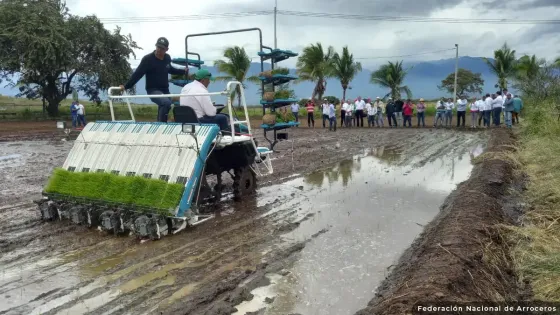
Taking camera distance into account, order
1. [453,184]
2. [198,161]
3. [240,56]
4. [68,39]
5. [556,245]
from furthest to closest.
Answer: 1. [240,56]
2. [68,39]
3. [453,184]
4. [198,161]
5. [556,245]

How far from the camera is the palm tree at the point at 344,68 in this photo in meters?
37.8

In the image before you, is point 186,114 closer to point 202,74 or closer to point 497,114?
point 202,74

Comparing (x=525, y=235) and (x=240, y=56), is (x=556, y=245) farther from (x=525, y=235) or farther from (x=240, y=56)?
(x=240, y=56)

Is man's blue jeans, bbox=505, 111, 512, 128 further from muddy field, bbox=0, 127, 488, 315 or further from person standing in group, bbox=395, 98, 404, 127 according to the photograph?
muddy field, bbox=0, 127, 488, 315

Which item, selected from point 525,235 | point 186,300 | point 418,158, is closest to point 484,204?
point 525,235

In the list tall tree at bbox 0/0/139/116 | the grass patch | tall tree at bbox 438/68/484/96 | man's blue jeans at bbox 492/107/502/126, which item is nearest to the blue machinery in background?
the grass patch

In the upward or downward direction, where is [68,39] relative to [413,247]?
upward

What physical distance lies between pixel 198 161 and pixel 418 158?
840cm

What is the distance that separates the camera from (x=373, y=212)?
734cm

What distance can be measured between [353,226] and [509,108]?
1788cm

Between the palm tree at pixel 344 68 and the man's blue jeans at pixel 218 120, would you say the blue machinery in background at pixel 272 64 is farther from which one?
the palm tree at pixel 344 68

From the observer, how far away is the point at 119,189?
6371 millimetres

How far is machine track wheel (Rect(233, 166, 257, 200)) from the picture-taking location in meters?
8.09

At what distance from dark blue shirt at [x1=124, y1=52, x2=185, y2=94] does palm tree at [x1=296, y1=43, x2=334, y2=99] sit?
1232 inches
